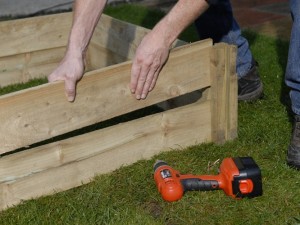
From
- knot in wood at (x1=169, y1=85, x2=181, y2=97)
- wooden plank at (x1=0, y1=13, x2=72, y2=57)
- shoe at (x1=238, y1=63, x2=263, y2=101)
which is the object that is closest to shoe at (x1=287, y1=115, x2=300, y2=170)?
knot in wood at (x1=169, y1=85, x2=181, y2=97)

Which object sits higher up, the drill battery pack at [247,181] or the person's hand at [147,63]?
the person's hand at [147,63]

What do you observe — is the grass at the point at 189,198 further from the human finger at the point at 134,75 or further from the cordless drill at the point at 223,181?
the human finger at the point at 134,75

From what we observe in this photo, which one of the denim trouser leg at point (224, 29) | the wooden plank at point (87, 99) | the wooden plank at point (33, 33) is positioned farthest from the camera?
the wooden plank at point (33, 33)

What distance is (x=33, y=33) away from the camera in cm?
382

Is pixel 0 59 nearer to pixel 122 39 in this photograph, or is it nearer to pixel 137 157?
pixel 122 39

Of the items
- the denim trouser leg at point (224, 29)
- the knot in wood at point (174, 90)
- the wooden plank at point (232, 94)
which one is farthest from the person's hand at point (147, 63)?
the denim trouser leg at point (224, 29)

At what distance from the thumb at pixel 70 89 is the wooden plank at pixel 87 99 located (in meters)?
0.02

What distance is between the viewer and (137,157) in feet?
8.65

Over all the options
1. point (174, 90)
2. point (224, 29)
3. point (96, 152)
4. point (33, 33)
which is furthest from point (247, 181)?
point (33, 33)

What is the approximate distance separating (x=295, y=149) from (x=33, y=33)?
205 cm

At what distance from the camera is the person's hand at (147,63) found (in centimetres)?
235

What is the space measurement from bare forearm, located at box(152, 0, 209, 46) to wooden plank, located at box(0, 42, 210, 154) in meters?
0.14

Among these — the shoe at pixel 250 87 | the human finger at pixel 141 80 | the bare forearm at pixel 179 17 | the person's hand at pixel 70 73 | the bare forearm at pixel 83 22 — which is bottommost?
the shoe at pixel 250 87

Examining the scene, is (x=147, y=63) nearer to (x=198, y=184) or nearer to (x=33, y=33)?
(x=198, y=184)
